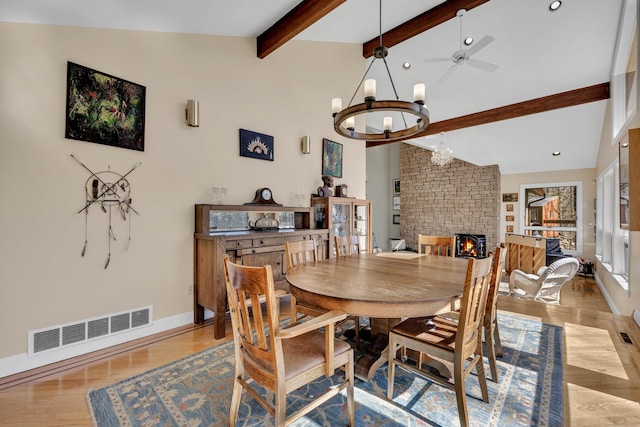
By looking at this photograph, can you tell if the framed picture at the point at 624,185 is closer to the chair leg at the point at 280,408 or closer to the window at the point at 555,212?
the window at the point at 555,212

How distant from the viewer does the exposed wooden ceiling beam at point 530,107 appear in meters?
4.62

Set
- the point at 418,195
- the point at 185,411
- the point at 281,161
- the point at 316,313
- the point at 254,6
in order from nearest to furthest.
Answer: the point at 185,411 < the point at 316,313 < the point at 254,6 < the point at 281,161 < the point at 418,195

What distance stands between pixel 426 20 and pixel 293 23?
5.96 ft

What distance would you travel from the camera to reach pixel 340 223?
4461 mm

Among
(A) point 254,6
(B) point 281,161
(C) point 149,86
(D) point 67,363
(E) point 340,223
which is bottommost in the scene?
(D) point 67,363

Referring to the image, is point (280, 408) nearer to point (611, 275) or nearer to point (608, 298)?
point (611, 275)

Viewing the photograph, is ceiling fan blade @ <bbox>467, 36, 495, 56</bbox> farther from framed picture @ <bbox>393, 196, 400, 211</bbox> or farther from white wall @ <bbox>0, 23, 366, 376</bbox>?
framed picture @ <bbox>393, 196, 400, 211</bbox>

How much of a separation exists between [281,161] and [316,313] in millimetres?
2325

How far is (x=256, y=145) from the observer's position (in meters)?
3.56

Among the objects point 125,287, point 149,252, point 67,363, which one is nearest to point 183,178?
point 149,252

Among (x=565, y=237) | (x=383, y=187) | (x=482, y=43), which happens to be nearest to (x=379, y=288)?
(x=482, y=43)

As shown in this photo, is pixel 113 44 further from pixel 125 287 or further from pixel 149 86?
pixel 125 287

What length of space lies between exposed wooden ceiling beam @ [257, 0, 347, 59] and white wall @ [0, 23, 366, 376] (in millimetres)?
194

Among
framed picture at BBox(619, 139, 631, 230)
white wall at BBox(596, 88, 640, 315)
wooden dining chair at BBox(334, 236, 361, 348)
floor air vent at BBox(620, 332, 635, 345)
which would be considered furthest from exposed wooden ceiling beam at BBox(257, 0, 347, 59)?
floor air vent at BBox(620, 332, 635, 345)
